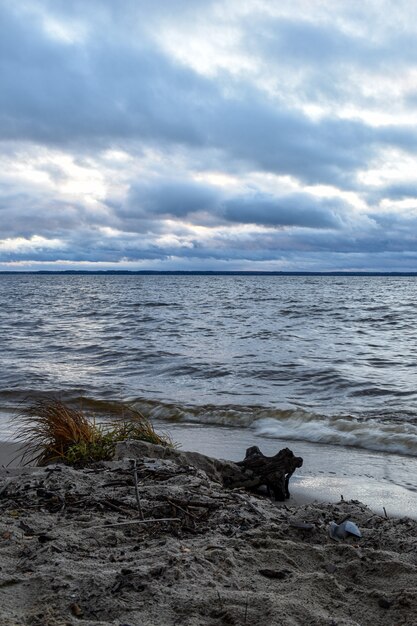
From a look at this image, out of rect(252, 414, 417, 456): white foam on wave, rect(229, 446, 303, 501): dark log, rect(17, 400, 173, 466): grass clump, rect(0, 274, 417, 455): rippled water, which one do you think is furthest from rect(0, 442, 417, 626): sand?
rect(0, 274, 417, 455): rippled water

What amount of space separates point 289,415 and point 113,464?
514 cm

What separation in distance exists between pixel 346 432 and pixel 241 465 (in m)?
3.39

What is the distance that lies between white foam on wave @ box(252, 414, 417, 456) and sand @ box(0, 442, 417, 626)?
11.5ft

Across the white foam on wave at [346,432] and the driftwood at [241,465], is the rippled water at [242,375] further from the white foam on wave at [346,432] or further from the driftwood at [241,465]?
the driftwood at [241,465]

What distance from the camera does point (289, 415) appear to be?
32.8 ft

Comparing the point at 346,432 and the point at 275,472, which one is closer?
the point at 275,472

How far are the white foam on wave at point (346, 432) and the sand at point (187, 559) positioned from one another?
3.49 meters

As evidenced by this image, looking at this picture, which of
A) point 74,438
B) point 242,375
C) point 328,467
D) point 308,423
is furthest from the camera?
point 242,375

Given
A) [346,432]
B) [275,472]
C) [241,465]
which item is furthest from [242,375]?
[275,472]

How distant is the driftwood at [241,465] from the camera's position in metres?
5.73

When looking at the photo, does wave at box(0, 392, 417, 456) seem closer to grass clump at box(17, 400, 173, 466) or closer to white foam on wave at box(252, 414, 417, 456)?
white foam on wave at box(252, 414, 417, 456)

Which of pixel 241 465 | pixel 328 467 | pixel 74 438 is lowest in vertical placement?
pixel 328 467

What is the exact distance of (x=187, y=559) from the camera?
3.26 meters

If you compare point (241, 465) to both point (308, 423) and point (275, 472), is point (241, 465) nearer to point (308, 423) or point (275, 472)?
point (275, 472)
